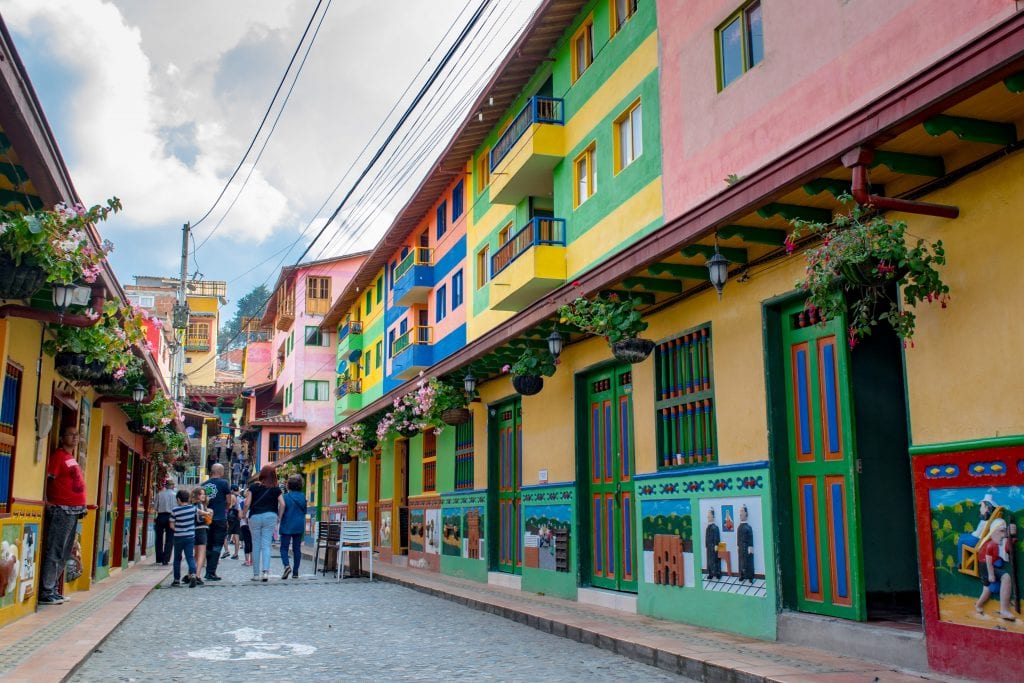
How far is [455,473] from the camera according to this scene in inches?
763

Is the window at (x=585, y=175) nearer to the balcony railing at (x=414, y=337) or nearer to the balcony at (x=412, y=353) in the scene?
the balcony at (x=412, y=353)

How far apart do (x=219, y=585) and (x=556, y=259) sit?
329 inches

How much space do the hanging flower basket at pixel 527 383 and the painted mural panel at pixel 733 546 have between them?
4.21m

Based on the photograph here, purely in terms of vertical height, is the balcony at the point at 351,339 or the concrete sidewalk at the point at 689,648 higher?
the balcony at the point at 351,339

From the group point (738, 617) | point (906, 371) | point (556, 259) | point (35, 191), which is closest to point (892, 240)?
point (906, 371)

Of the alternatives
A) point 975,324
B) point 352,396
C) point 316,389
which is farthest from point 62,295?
point 316,389

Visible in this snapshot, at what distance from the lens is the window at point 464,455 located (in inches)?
728

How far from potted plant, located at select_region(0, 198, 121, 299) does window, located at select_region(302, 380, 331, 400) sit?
4710 centimetres

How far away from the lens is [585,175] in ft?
58.4

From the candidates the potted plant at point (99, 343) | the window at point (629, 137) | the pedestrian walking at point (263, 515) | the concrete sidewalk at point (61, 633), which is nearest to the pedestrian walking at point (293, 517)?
the pedestrian walking at point (263, 515)

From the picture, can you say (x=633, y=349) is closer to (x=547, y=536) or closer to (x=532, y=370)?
(x=532, y=370)

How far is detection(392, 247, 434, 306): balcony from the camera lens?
29.2 m

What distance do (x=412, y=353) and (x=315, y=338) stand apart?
26001mm

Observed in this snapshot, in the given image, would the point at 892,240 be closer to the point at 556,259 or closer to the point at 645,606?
the point at 645,606
